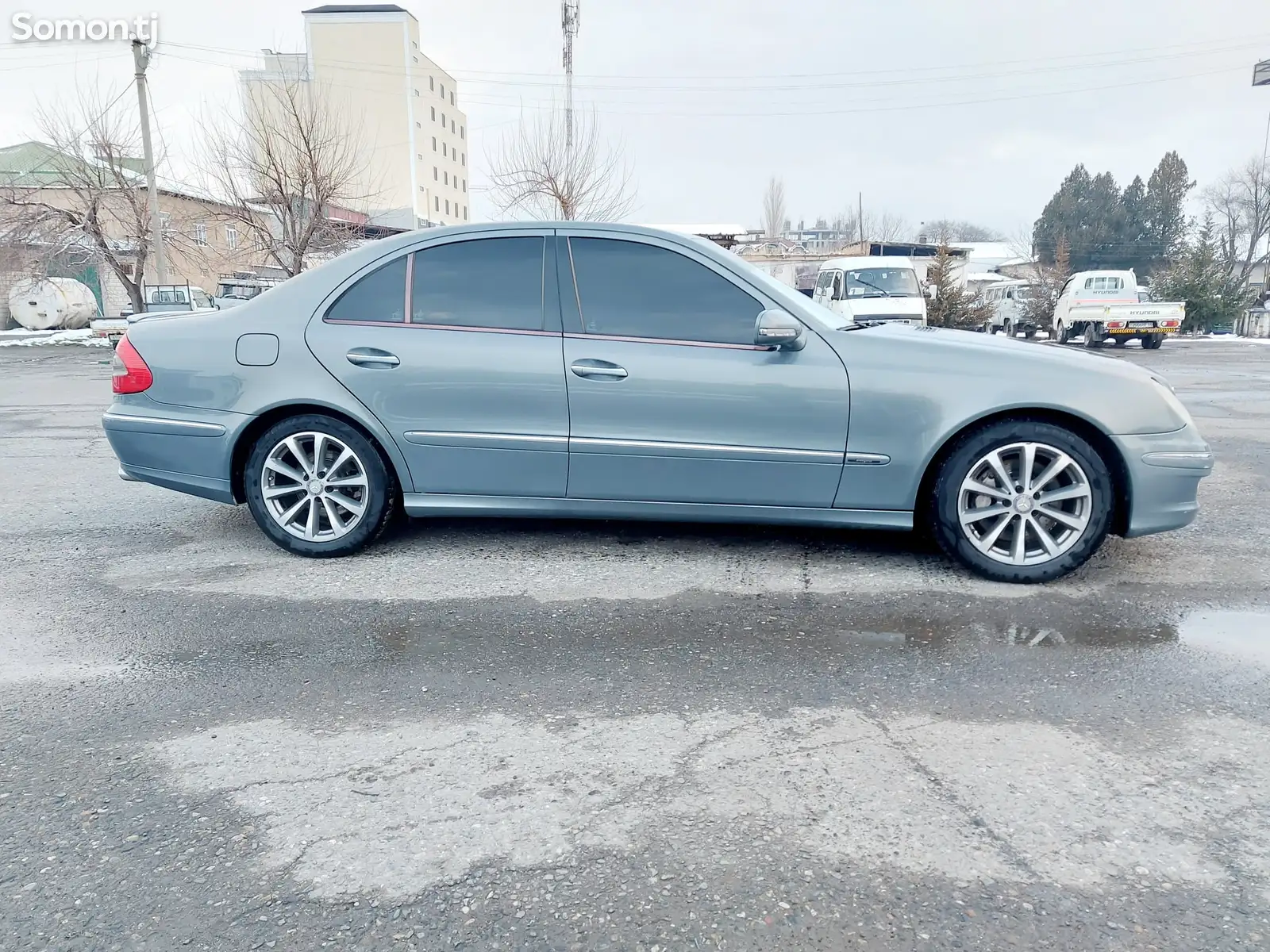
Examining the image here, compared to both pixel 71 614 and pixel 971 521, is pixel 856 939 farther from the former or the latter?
pixel 71 614

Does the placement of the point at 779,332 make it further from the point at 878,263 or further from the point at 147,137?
the point at 147,137

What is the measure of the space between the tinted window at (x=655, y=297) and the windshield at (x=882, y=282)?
1367 cm

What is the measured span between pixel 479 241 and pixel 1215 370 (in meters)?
16.0

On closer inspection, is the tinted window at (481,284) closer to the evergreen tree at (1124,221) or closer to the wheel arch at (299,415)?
the wheel arch at (299,415)

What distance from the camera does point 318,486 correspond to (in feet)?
13.6

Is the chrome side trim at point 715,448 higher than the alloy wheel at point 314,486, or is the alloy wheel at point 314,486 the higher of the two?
the chrome side trim at point 715,448

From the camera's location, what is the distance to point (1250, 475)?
612 cm

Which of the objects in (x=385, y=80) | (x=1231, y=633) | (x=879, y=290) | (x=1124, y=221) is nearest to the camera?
(x=1231, y=633)

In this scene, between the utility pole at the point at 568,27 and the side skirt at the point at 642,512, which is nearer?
the side skirt at the point at 642,512

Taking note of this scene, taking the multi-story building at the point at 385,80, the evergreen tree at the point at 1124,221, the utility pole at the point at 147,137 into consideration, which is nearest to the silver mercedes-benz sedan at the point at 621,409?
the utility pole at the point at 147,137

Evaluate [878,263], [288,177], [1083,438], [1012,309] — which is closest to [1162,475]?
[1083,438]

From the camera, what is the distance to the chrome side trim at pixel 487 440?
3.96 m

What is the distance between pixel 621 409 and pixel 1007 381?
5.67 feet

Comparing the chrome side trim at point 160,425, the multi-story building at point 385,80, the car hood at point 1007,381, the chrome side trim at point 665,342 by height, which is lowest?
the chrome side trim at point 160,425
